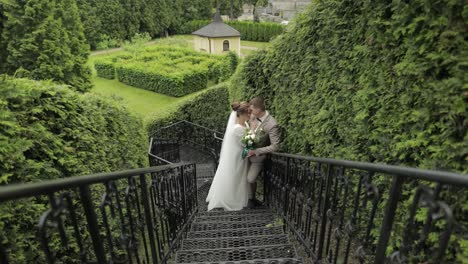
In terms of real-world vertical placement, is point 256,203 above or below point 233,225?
below

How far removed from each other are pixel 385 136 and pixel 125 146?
477 centimetres

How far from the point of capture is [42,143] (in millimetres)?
3525

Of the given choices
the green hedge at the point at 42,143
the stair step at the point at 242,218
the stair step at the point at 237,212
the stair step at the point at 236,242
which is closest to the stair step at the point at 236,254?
the stair step at the point at 236,242

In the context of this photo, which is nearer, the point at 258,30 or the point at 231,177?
the point at 231,177

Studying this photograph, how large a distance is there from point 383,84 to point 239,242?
2.59 m

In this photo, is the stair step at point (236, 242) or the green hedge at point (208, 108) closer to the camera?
the stair step at point (236, 242)

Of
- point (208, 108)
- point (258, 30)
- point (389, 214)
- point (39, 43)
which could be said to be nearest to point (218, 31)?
point (258, 30)

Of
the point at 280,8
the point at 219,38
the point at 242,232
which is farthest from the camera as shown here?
the point at 280,8

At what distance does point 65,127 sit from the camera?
13.6 ft

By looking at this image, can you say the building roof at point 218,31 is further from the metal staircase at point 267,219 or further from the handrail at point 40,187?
the handrail at point 40,187

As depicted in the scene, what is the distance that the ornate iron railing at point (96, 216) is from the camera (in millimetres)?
1352

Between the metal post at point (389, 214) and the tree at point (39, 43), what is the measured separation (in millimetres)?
12862

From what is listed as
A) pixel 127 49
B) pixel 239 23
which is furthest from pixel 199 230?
pixel 239 23

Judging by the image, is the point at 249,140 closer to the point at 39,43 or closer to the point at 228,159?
the point at 228,159
